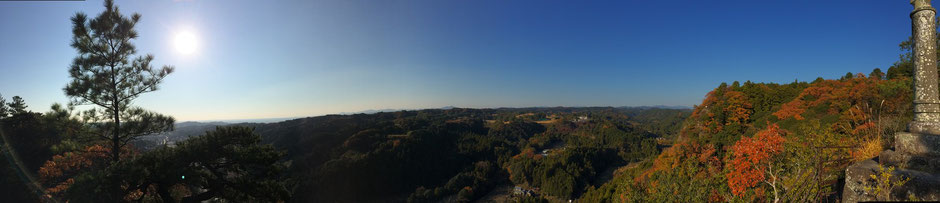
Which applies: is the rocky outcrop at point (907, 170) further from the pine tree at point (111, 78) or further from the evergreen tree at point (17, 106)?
the evergreen tree at point (17, 106)

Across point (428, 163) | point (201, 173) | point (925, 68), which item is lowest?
point (428, 163)

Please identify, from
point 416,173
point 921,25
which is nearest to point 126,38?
point 921,25

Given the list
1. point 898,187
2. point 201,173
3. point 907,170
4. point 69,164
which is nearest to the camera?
point 898,187

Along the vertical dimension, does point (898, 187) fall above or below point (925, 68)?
below

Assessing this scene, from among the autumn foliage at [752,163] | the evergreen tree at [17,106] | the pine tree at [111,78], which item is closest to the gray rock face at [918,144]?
the autumn foliage at [752,163]

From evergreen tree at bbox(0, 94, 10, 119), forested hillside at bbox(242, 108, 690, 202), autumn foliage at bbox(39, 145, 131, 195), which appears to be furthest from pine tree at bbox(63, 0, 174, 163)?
forested hillside at bbox(242, 108, 690, 202)

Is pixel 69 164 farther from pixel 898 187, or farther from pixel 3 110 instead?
pixel 898 187

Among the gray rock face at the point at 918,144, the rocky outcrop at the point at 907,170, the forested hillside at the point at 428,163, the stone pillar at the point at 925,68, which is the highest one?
the stone pillar at the point at 925,68

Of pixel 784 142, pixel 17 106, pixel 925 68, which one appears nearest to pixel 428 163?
pixel 17 106

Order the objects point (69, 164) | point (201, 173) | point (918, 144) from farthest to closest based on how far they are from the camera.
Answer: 1. point (69, 164)
2. point (201, 173)
3. point (918, 144)
